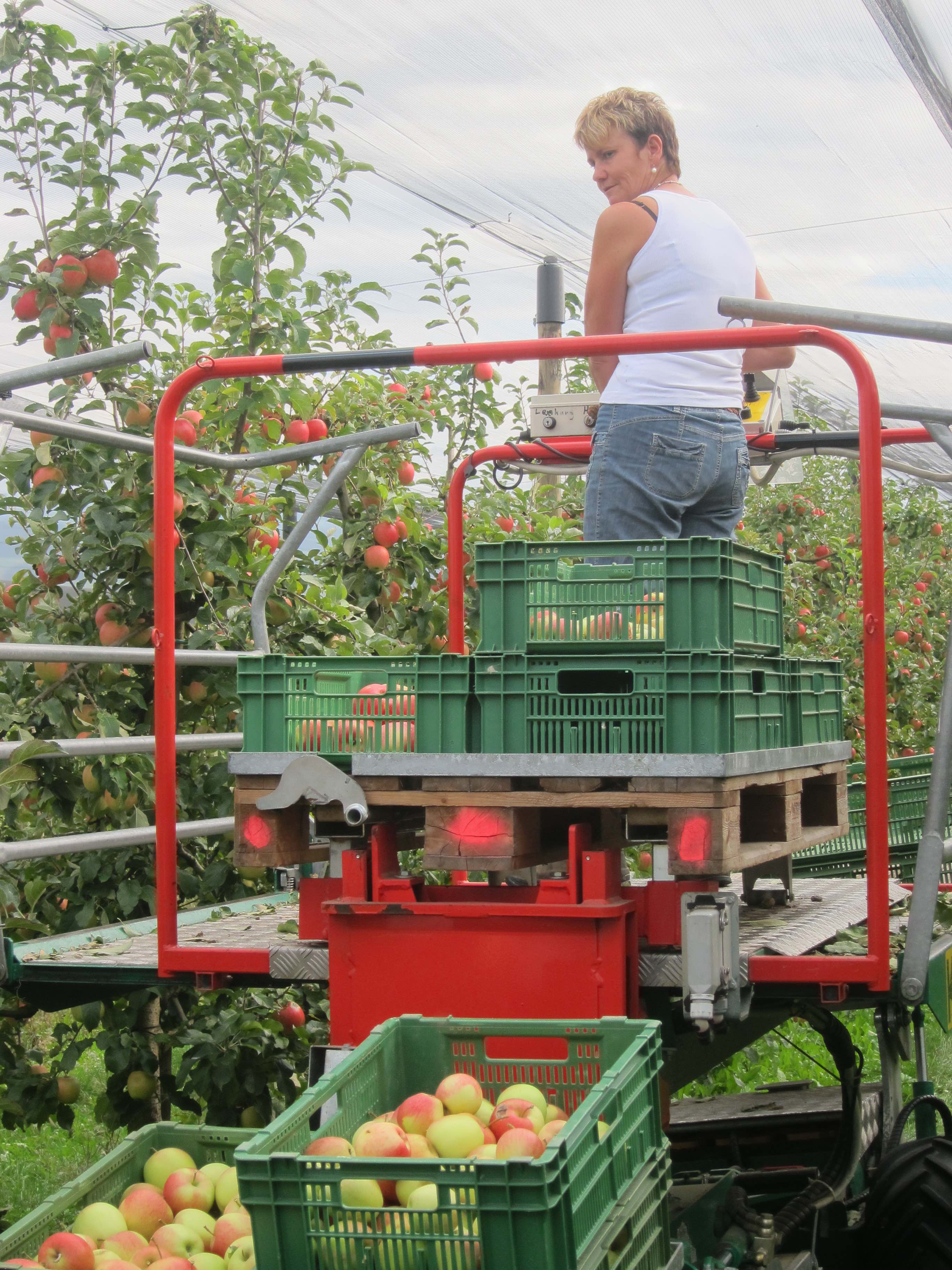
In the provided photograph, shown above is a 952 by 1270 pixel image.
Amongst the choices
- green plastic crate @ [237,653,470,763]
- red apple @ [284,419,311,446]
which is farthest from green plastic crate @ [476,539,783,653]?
red apple @ [284,419,311,446]

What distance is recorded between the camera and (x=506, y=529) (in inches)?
269

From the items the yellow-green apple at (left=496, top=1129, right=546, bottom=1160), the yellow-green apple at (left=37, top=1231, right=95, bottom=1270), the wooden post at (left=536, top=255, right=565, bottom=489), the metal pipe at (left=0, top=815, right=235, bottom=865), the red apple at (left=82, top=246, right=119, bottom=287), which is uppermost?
the wooden post at (left=536, top=255, right=565, bottom=489)

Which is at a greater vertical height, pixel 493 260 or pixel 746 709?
pixel 493 260

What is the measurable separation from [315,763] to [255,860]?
0.84 feet

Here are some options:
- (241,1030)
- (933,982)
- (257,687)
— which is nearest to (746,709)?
(933,982)

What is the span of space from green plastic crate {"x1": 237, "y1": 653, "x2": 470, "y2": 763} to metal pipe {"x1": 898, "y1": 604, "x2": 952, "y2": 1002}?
941mm

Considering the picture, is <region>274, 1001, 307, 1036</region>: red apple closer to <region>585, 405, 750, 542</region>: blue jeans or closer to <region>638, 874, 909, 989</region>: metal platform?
<region>638, 874, 909, 989</region>: metal platform

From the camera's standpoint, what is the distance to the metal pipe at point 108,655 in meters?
3.52

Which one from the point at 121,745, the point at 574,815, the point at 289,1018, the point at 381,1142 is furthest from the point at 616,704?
the point at 289,1018

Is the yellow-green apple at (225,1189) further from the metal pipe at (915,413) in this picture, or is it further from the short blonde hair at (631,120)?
the short blonde hair at (631,120)

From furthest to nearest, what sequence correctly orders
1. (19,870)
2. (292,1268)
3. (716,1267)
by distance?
(19,870) → (716,1267) → (292,1268)

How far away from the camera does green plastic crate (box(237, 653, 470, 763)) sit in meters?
3.09

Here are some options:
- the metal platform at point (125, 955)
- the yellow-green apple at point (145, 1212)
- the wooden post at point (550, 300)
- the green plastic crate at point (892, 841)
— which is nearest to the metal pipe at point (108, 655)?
the metal platform at point (125, 955)

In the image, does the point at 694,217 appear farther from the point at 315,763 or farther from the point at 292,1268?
the point at 292,1268
